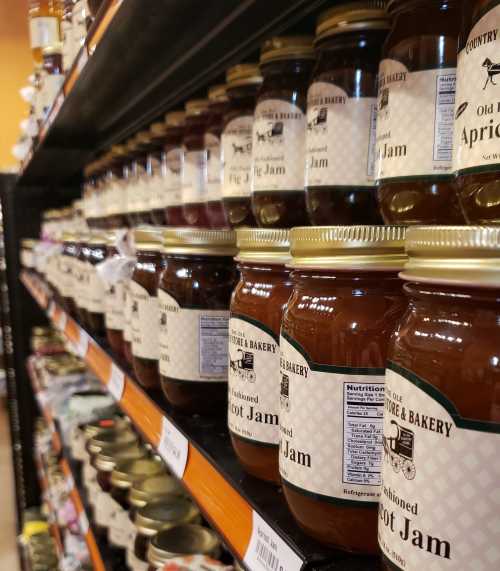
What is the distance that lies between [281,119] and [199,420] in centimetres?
43

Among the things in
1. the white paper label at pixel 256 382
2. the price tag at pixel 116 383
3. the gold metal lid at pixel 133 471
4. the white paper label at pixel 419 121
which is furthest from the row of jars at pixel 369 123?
the gold metal lid at pixel 133 471

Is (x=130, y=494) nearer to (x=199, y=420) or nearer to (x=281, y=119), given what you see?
(x=199, y=420)

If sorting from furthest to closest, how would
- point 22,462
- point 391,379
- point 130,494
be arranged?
point 22,462
point 130,494
point 391,379

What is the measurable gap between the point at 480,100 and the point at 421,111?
0.30ft

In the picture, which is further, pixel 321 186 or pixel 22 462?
pixel 22 462

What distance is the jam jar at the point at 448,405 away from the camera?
0.37 metres

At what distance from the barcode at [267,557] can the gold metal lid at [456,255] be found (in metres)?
0.30

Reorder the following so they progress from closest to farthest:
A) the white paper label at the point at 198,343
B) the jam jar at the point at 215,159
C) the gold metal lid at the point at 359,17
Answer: the gold metal lid at the point at 359,17
the white paper label at the point at 198,343
the jam jar at the point at 215,159

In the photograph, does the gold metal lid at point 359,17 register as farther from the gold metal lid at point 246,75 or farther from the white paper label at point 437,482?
the white paper label at point 437,482

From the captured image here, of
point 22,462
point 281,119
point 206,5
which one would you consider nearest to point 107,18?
point 206,5

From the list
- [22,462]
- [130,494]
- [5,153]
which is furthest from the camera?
[5,153]

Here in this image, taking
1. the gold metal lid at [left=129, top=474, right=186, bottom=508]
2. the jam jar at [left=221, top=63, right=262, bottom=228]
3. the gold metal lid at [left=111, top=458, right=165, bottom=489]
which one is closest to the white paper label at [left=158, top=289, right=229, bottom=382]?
the jam jar at [left=221, top=63, right=262, bottom=228]

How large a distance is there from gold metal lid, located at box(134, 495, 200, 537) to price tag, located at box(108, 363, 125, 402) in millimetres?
251

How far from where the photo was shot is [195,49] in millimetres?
1247
